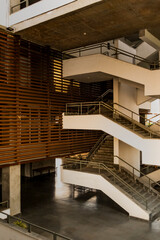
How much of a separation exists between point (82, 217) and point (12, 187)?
11.1 feet

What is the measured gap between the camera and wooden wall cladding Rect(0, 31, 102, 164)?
1014cm

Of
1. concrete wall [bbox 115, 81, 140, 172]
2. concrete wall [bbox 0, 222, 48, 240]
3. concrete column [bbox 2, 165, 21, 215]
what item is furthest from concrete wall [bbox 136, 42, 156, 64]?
concrete wall [bbox 0, 222, 48, 240]

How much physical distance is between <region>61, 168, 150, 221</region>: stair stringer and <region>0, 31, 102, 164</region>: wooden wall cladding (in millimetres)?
1928

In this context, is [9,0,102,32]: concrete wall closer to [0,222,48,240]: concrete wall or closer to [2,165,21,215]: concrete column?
[2,165,21,215]: concrete column

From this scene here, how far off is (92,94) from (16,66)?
6.65 metres

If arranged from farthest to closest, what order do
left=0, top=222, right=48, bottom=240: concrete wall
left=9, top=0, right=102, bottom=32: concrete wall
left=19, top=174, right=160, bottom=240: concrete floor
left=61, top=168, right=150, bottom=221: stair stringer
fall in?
left=61, top=168, right=150, bottom=221: stair stringer < left=19, top=174, right=160, bottom=240: concrete floor < left=9, top=0, right=102, bottom=32: concrete wall < left=0, top=222, right=48, bottom=240: concrete wall

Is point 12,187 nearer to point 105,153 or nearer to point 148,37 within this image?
point 105,153

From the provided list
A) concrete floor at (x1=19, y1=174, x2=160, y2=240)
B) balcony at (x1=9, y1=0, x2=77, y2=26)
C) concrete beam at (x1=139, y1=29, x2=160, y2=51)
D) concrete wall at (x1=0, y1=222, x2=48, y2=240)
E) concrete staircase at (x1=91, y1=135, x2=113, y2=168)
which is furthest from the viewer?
concrete staircase at (x1=91, y1=135, x2=113, y2=168)

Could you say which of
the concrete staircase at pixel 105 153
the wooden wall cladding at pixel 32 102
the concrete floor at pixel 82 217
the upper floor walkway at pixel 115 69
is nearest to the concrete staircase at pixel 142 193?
the concrete floor at pixel 82 217

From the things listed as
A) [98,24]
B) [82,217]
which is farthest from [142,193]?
[98,24]

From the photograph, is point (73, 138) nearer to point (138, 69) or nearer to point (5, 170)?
point (5, 170)

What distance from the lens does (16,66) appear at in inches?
416

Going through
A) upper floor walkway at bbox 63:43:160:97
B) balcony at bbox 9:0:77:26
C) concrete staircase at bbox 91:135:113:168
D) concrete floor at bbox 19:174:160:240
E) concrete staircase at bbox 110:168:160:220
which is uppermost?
balcony at bbox 9:0:77:26

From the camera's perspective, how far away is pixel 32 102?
1130 cm
